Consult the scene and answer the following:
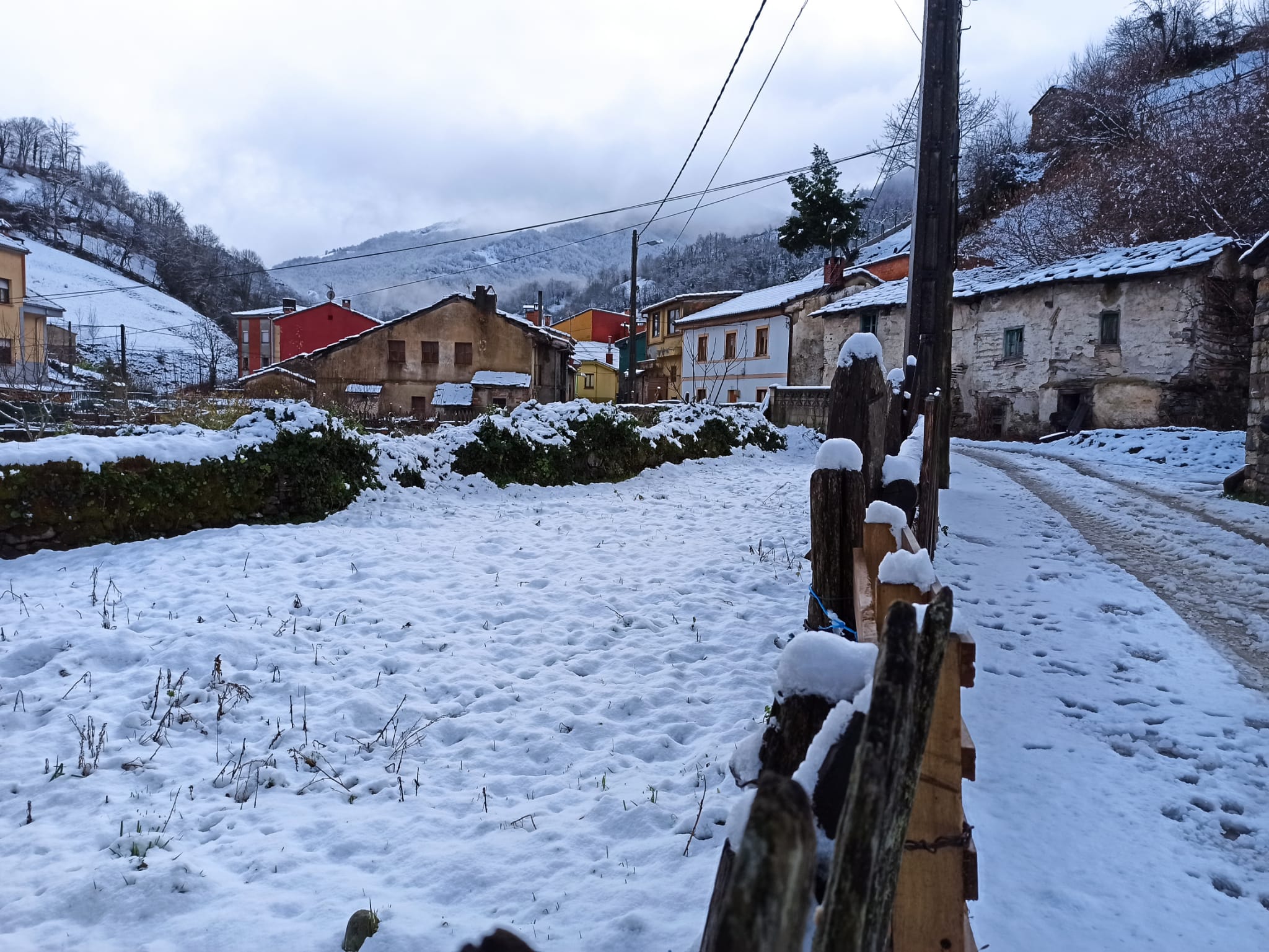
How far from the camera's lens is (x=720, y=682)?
463cm

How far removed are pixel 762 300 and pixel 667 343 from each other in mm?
7673

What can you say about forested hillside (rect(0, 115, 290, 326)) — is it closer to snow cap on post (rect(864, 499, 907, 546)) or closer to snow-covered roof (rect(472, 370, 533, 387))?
snow-covered roof (rect(472, 370, 533, 387))

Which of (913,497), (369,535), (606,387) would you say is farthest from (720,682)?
(606,387)

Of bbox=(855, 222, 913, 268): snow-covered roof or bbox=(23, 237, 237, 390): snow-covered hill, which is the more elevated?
bbox=(855, 222, 913, 268): snow-covered roof

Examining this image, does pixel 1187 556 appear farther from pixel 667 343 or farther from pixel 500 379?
pixel 667 343

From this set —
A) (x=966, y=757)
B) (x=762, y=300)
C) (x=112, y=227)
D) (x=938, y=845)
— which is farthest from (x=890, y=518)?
(x=112, y=227)

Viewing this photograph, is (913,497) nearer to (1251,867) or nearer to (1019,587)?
(1251,867)

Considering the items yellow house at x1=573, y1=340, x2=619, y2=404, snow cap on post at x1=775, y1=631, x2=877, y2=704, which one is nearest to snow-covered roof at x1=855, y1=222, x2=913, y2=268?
yellow house at x1=573, y1=340, x2=619, y2=404

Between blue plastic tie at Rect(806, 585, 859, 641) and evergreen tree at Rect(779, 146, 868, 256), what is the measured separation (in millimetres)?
47083

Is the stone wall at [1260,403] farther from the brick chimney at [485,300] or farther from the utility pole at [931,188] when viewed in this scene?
the brick chimney at [485,300]

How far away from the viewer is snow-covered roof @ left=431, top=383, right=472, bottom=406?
32.0 meters

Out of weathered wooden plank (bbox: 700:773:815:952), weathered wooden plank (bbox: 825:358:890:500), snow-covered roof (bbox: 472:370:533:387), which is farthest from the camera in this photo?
snow-covered roof (bbox: 472:370:533:387)

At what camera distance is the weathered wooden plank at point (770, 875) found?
552 mm

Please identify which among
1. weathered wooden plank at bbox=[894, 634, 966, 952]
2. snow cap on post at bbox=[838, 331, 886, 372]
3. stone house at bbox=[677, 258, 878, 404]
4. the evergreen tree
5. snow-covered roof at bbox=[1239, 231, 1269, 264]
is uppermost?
the evergreen tree
